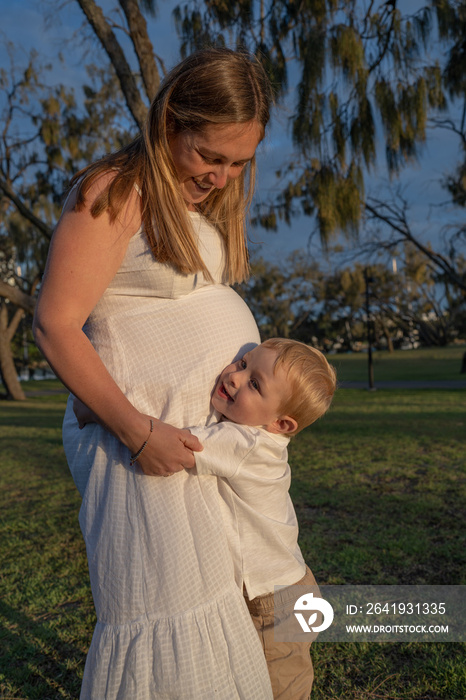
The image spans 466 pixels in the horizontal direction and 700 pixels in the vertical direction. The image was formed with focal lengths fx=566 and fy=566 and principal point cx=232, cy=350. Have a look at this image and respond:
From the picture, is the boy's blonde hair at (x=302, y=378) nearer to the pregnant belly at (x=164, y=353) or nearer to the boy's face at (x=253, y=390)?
the boy's face at (x=253, y=390)

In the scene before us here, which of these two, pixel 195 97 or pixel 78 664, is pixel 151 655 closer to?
pixel 195 97

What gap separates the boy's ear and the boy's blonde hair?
13 mm

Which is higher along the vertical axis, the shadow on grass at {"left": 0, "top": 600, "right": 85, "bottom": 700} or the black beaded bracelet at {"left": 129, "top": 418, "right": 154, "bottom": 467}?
the black beaded bracelet at {"left": 129, "top": 418, "right": 154, "bottom": 467}

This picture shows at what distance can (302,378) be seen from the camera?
1.45 meters

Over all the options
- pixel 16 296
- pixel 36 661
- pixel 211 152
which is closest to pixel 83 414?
pixel 211 152

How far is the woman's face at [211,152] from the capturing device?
132cm

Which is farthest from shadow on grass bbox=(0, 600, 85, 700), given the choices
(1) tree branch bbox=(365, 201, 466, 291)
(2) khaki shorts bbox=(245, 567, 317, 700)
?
(1) tree branch bbox=(365, 201, 466, 291)

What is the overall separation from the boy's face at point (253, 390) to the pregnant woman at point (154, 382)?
45 millimetres

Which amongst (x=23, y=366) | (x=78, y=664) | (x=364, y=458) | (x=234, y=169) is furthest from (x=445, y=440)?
(x=23, y=366)

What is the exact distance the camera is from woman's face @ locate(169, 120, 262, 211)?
132cm

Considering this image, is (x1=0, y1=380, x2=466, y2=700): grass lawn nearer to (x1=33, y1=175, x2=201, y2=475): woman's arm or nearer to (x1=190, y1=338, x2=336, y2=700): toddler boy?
(x1=190, y1=338, x2=336, y2=700): toddler boy

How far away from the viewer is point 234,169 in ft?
4.74

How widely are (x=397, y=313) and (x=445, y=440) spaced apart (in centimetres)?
3560

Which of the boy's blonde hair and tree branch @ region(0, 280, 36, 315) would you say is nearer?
the boy's blonde hair
